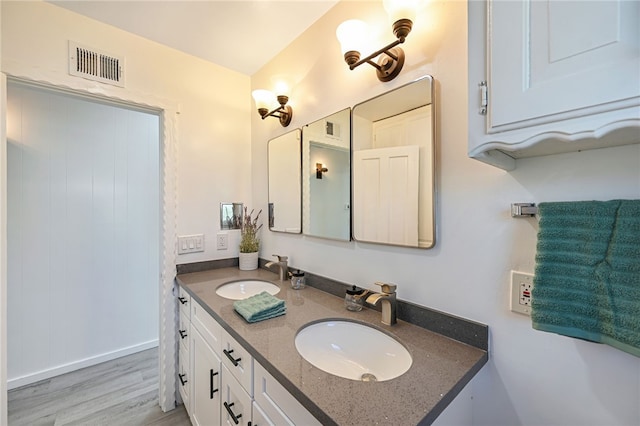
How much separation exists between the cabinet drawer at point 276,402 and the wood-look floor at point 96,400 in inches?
50.0

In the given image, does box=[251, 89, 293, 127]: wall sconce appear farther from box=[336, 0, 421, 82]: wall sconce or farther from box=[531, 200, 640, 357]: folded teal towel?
box=[531, 200, 640, 357]: folded teal towel

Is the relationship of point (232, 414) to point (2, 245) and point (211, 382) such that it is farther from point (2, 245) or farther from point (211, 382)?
point (2, 245)

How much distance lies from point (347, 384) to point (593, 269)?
2.18 ft

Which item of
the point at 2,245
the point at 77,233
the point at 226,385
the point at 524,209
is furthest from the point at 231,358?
the point at 77,233

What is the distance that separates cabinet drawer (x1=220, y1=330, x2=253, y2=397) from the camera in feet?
3.04

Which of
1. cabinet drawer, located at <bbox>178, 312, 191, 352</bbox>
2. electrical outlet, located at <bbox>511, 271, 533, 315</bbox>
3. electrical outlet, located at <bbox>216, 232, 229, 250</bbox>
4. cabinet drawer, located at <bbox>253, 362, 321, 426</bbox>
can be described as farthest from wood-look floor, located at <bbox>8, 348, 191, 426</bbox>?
electrical outlet, located at <bbox>511, 271, 533, 315</bbox>

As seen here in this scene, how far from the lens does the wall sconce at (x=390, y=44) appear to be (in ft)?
3.19

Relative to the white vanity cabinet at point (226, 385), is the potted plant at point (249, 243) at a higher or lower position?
higher

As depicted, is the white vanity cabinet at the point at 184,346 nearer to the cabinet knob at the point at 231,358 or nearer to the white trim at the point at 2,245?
the cabinet knob at the point at 231,358

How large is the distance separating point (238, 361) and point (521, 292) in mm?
1000

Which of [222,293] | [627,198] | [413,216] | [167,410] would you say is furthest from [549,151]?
[167,410]

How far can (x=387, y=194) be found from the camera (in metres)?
1.17

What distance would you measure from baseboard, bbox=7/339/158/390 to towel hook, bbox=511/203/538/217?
3111 millimetres

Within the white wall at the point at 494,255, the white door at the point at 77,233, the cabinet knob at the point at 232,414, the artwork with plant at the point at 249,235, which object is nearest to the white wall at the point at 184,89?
the artwork with plant at the point at 249,235
